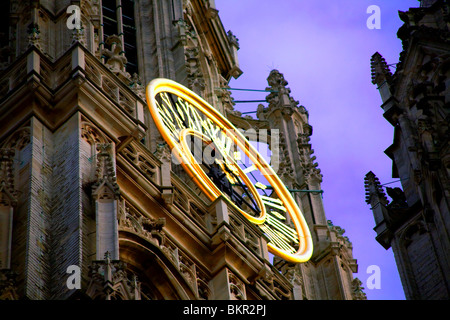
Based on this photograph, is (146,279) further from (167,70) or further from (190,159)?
(167,70)

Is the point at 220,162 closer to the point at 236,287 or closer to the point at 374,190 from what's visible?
the point at 236,287

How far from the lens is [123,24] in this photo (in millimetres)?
38250

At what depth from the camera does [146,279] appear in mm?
23469

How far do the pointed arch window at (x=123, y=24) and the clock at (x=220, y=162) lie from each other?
6642 mm

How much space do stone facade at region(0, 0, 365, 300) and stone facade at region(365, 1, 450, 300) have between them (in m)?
4.35

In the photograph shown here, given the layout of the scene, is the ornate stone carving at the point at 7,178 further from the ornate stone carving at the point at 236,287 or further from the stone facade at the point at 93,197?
the ornate stone carving at the point at 236,287

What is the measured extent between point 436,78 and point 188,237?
14661 millimetres

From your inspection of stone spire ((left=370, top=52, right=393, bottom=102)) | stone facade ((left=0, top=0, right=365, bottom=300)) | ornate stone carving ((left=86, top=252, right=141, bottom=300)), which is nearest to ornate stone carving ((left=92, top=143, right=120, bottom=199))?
stone facade ((left=0, top=0, right=365, bottom=300))

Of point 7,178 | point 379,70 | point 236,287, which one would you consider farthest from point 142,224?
point 379,70

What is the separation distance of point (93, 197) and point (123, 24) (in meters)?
17.0

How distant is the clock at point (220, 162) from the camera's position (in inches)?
1067

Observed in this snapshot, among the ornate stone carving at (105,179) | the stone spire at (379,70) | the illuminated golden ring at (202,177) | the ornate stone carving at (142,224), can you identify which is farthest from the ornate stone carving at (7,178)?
the stone spire at (379,70)

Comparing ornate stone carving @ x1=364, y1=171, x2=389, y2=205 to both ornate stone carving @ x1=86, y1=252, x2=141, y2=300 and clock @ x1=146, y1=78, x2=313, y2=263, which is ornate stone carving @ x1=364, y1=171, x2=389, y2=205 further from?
Result: ornate stone carving @ x1=86, y1=252, x2=141, y2=300
